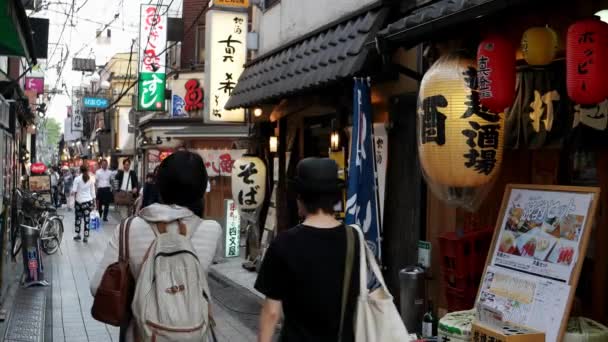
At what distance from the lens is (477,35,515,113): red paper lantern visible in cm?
642

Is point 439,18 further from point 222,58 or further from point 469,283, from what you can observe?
point 222,58

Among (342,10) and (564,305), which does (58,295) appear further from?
(564,305)

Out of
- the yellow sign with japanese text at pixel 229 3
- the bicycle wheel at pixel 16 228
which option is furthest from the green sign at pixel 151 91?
the bicycle wheel at pixel 16 228

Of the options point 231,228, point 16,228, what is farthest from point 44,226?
point 231,228

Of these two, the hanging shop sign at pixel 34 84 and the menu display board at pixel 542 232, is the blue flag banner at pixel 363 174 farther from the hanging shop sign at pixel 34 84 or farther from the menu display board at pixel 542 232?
the hanging shop sign at pixel 34 84

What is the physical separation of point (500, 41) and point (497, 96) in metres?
0.54

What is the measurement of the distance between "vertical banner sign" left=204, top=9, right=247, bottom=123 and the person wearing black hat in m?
13.3

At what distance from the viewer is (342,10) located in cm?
1185

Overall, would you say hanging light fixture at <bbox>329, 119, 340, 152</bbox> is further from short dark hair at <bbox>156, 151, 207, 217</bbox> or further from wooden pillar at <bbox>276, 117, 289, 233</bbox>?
short dark hair at <bbox>156, 151, 207, 217</bbox>

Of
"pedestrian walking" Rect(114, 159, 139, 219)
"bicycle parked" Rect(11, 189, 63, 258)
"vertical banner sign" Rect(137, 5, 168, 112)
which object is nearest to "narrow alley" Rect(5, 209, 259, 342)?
"bicycle parked" Rect(11, 189, 63, 258)

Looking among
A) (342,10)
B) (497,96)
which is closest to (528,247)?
(497,96)

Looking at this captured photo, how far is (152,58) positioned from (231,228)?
45.6 feet

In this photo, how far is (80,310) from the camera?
11.5 m

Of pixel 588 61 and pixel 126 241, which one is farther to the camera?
pixel 588 61
